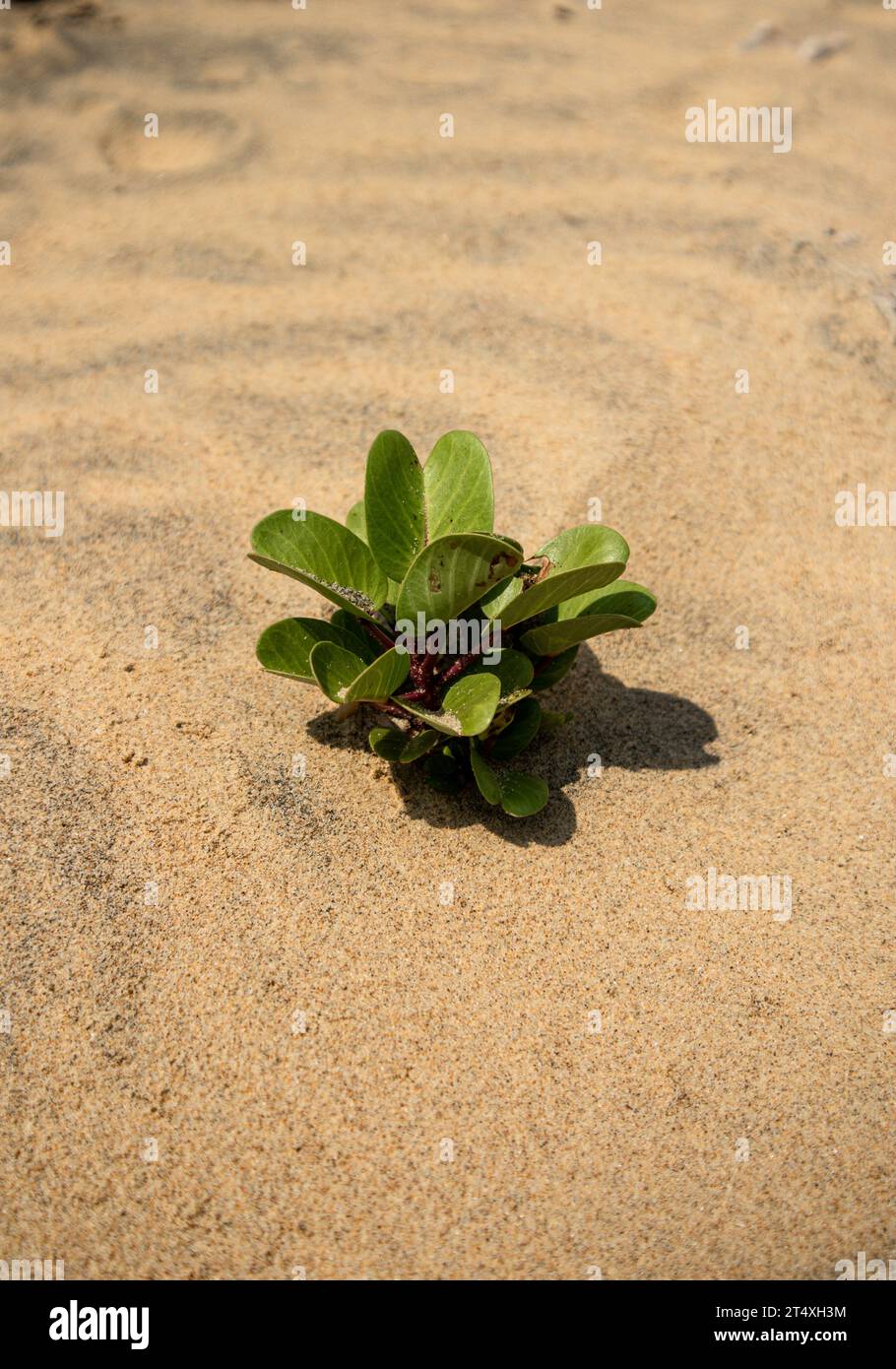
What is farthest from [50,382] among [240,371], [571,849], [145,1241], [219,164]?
[145,1241]

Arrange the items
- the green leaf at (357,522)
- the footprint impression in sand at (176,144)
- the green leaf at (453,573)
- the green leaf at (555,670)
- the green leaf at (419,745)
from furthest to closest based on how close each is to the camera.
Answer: the footprint impression in sand at (176,144) → the green leaf at (357,522) → the green leaf at (555,670) → the green leaf at (419,745) → the green leaf at (453,573)

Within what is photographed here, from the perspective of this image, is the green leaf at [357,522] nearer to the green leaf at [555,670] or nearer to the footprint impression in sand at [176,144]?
the green leaf at [555,670]

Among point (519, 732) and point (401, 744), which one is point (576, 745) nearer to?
point (519, 732)

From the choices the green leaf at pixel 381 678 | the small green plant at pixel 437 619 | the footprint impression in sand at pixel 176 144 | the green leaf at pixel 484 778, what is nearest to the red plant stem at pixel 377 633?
the small green plant at pixel 437 619

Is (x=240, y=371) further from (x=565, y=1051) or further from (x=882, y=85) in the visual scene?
(x=882, y=85)

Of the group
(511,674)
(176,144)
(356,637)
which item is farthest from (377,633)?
(176,144)

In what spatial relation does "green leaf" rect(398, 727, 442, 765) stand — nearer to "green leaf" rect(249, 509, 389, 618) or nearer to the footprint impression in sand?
"green leaf" rect(249, 509, 389, 618)
